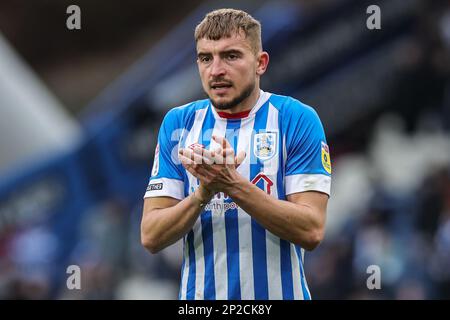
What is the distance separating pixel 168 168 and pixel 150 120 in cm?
661

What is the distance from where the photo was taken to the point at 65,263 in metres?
10.4

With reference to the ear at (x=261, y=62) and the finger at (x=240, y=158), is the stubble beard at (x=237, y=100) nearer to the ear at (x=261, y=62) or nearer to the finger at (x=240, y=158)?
the ear at (x=261, y=62)

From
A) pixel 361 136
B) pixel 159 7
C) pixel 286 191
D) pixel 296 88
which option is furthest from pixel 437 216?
pixel 286 191

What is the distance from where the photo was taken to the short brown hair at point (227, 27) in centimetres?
377

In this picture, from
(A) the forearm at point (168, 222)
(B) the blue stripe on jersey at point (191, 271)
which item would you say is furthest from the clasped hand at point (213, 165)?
(B) the blue stripe on jersey at point (191, 271)

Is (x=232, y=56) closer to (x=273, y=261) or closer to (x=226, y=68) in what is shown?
(x=226, y=68)

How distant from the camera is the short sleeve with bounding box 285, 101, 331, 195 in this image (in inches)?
149

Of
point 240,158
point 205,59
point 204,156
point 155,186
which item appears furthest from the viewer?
point 155,186

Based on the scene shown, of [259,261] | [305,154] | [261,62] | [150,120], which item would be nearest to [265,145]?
[305,154]

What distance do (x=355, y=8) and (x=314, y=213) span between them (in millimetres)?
7249

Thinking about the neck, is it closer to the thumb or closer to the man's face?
the man's face

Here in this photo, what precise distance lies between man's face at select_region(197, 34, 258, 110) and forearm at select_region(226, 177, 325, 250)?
0.44 metres

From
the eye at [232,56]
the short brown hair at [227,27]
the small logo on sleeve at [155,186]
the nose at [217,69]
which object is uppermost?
the short brown hair at [227,27]

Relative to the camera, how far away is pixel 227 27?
3.78 m
